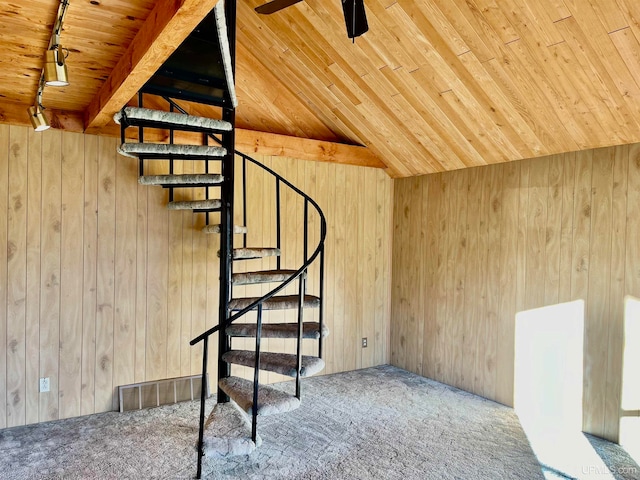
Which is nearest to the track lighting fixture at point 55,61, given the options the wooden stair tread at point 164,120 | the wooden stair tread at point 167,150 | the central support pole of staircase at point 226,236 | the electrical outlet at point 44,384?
the wooden stair tread at point 164,120

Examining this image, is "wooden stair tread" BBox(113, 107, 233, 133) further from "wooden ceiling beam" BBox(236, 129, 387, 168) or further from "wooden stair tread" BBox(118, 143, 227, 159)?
"wooden ceiling beam" BBox(236, 129, 387, 168)

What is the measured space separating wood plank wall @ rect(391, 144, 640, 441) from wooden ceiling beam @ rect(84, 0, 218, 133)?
3171 mm

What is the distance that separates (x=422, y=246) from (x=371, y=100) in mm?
1767

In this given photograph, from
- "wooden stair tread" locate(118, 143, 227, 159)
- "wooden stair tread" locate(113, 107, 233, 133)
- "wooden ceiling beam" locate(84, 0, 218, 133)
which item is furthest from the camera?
"wooden stair tread" locate(118, 143, 227, 159)

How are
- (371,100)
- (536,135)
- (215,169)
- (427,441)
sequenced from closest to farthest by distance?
1. (427,441)
2. (536,135)
3. (371,100)
4. (215,169)

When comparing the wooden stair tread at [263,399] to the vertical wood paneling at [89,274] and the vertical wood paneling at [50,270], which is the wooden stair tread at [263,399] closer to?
the vertical wood paneling at [89,274]

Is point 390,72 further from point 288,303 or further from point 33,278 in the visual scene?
point 33,278

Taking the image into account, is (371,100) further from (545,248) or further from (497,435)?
(497,435)

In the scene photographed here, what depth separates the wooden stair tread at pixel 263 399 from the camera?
2.84m

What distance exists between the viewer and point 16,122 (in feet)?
12.0

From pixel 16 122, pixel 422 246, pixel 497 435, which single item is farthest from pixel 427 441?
pixel 16 122

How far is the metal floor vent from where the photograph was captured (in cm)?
404

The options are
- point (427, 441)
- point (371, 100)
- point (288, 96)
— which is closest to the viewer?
point (427, 441)

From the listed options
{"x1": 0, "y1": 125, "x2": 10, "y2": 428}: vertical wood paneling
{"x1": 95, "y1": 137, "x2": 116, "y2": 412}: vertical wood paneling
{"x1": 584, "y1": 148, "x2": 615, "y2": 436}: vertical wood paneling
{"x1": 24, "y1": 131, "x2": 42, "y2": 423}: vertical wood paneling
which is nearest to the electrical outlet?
{"x1": 24, "y1": 131, "x2": 42, "y2": 423}: vertical wood paneling
